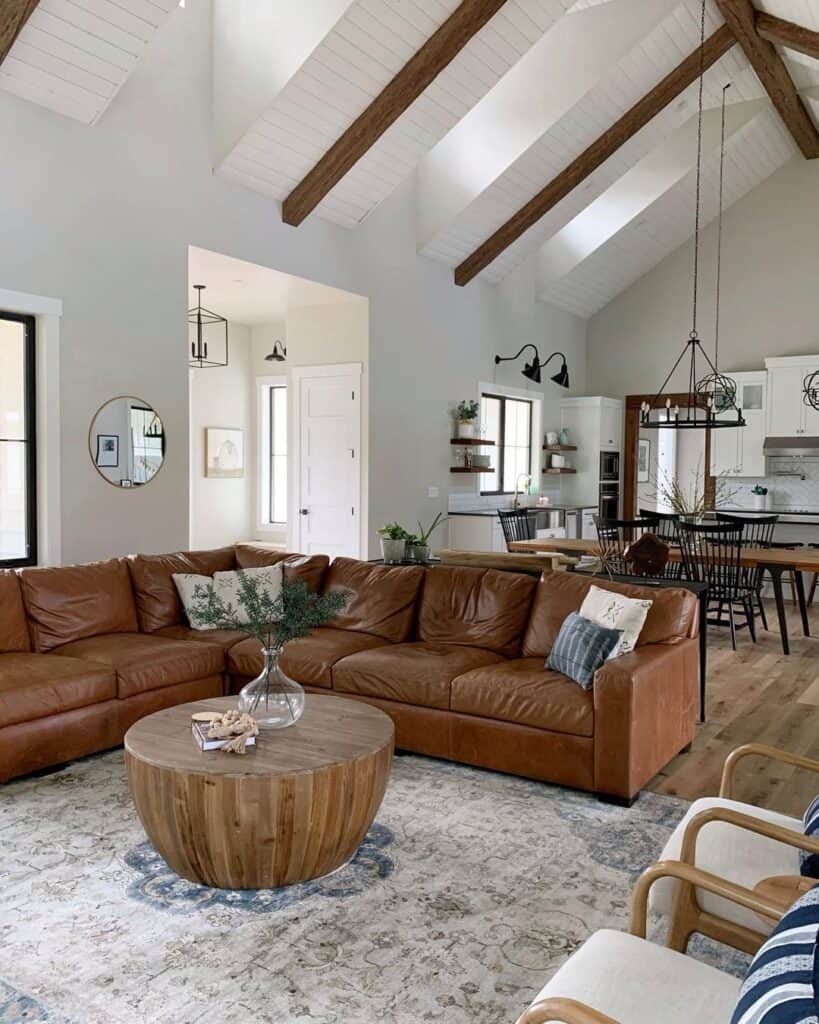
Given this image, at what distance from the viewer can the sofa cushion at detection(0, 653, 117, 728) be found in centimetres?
363

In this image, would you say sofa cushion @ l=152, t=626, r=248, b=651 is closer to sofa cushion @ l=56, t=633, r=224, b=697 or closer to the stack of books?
sofa cushion @ l=56, t=633, r=224, b=697

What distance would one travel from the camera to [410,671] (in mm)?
4059

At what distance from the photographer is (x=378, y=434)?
25.0ft

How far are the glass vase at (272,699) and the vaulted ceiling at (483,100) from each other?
3.53 m

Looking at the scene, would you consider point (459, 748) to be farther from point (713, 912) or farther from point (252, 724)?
point (713, 912)

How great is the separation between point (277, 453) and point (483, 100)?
4.66 metres

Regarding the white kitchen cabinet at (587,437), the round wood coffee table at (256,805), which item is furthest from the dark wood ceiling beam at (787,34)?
the round wood coffee table at (256,805)

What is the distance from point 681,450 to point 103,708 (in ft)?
34.0

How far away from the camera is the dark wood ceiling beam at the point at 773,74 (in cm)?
650

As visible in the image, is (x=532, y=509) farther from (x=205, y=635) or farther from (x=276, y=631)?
(x=276, y=631)

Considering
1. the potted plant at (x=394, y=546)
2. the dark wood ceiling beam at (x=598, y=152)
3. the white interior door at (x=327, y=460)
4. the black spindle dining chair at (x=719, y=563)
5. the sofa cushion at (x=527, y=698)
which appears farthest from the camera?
the white interior door at (x=327, y=460)

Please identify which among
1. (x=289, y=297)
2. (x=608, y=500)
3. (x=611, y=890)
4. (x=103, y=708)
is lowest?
(x=611, y=890)

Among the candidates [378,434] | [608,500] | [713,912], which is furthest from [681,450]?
[713,912]

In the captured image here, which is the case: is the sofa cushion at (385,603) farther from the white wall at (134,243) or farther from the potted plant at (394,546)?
the white wall at (134,243)
